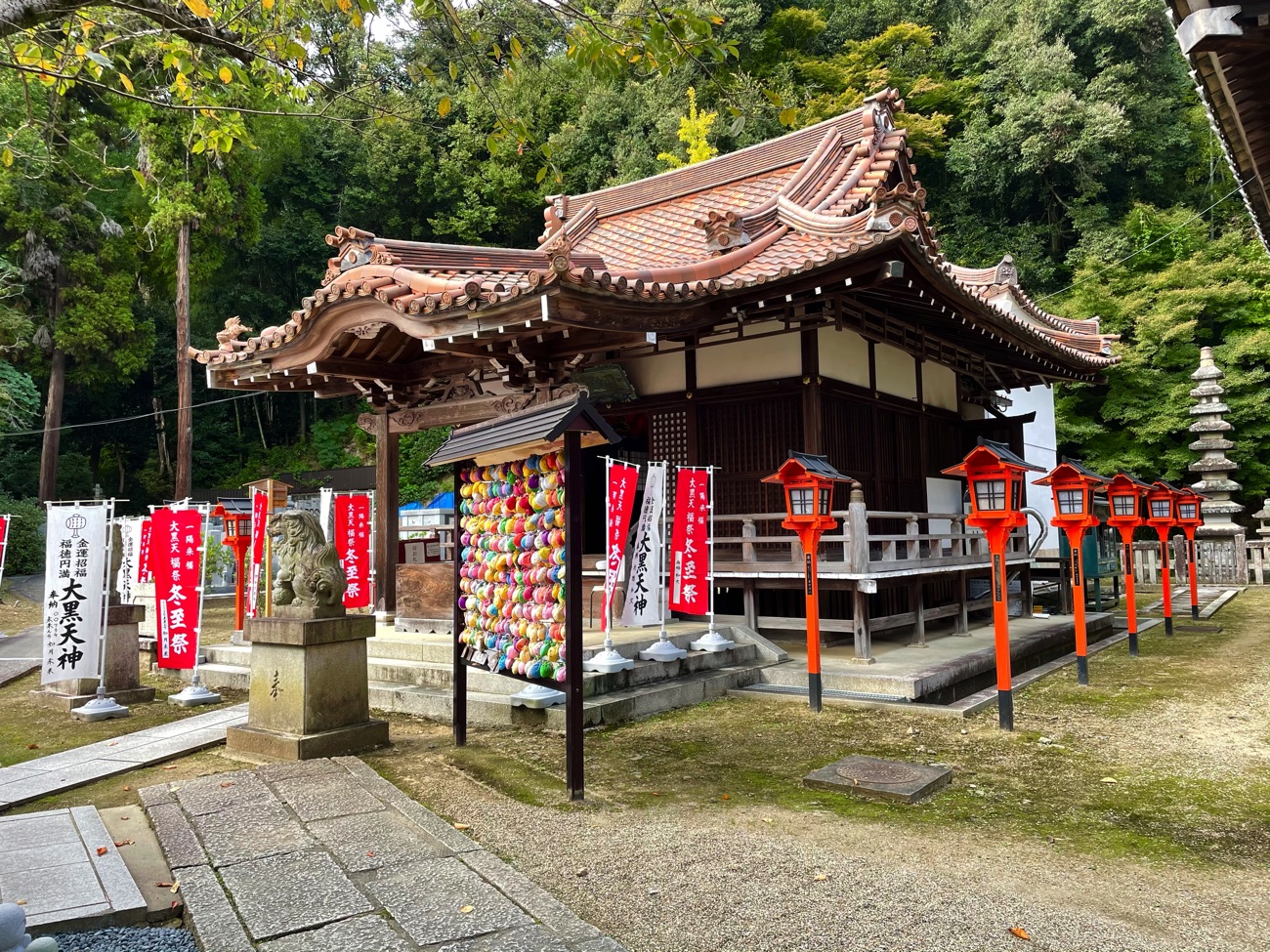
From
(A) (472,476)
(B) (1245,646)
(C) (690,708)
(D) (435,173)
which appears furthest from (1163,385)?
(D) (435,173)

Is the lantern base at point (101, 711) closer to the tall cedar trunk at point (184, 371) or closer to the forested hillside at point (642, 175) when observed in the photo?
the forested hillside at point (642, 175)

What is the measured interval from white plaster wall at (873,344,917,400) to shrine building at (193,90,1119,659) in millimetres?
63

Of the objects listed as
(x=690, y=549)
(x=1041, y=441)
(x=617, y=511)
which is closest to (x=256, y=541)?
(x=617, y=511)

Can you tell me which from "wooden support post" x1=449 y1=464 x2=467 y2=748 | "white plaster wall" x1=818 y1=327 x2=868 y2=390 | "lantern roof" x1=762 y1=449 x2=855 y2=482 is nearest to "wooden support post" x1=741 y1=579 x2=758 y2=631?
"lantern roof" x1=762 y1=449 x2=855 y2=482

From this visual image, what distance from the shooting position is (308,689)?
612 centimetres

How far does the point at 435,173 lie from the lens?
3216 cm

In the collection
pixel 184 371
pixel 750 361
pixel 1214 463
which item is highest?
pixel 184 371

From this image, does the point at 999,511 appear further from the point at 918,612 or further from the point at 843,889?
the point at 843,889

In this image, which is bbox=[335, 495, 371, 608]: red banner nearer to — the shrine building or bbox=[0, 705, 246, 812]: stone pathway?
the shrine building

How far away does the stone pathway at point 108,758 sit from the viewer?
5.79 m

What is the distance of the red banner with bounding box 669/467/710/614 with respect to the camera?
8.89m

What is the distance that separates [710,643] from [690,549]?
107 centimetres

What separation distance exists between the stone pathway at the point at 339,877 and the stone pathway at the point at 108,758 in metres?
1.02

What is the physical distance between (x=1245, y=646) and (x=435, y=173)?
30126 millimetres
